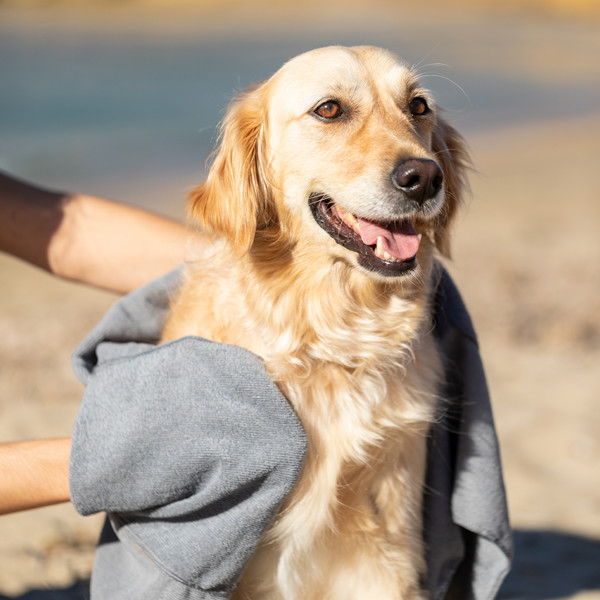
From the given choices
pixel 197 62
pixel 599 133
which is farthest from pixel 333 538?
pixel 197 62

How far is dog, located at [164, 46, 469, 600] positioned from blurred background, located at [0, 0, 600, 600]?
361mm

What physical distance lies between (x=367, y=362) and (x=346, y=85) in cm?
90

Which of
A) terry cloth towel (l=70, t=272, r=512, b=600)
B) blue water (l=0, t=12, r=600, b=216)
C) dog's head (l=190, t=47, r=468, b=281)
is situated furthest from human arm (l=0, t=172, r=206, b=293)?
blue water (l=0, t=12, r=600, b=216)

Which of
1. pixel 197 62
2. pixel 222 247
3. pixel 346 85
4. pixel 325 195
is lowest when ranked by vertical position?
pixel 197 62

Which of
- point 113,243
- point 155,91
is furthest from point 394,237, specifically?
point 155,91

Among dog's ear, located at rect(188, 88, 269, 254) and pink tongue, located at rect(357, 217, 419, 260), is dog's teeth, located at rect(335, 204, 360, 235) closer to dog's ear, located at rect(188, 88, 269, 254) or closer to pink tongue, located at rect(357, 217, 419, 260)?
pink tongue, located at rect(357, 217, 419, 260)

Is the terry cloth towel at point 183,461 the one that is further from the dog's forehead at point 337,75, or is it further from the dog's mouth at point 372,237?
the dog's forehead at point 337,75

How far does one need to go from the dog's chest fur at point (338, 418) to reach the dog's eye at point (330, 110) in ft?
1.65

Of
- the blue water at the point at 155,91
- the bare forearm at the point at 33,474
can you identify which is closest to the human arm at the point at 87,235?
the bare forearm at the point at 33,474

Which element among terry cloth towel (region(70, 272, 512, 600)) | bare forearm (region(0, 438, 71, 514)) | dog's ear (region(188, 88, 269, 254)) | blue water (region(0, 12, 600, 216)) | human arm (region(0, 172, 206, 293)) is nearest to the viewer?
terry cloth towel (region(70, 272, 512, 600))

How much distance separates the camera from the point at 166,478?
218 cm

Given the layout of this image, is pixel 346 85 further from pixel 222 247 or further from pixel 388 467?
pixel 388 467

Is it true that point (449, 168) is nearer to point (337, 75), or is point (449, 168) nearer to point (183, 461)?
point (337, 75)

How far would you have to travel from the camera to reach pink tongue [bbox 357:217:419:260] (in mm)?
2461
